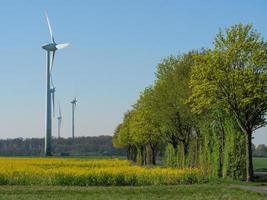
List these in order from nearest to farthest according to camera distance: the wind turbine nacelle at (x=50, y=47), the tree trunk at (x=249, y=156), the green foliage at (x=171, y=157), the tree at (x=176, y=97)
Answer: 1. the tree trunk at (x=249, y=156)
2. the tree at (x=176, y=97)
3. the green foliage at (x=171, y=157)
4. the wind turbine nacelle at (x=50, y=47)

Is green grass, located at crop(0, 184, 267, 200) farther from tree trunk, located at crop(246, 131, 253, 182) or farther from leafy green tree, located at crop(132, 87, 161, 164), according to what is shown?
leafy green tree, located at crop(132, 87, 161, 164)

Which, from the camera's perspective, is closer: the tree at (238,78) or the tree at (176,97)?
the tree at (238,78)

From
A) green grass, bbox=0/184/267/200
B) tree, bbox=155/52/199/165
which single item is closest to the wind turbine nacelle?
tree, bbox=155/52/199/165

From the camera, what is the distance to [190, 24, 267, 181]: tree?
38.8m

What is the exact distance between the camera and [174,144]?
6378 centimetres

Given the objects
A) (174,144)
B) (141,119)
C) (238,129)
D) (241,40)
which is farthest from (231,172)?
(141,119)

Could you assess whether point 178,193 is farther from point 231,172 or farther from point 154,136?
point 154,136

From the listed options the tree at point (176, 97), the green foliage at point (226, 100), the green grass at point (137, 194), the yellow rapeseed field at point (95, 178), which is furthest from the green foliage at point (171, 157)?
the green grass at point (137, 194)

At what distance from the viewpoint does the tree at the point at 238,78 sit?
3875cm

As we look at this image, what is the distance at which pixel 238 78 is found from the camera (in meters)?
38.7

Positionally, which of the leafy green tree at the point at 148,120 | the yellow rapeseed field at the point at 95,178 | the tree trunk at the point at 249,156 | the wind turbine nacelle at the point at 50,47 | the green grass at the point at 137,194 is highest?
the wind turbine nacelle at the point at 50,47

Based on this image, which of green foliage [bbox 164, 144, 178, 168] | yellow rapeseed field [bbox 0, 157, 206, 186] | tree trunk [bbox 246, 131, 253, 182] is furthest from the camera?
green foliage [bbox 164, 144, 178, 168]

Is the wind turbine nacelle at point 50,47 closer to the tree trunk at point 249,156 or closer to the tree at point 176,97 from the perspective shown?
the tree at point 176,97

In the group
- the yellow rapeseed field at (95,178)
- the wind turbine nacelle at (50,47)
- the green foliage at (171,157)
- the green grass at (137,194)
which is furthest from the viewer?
the wind turbine nacelle at (50,47)
